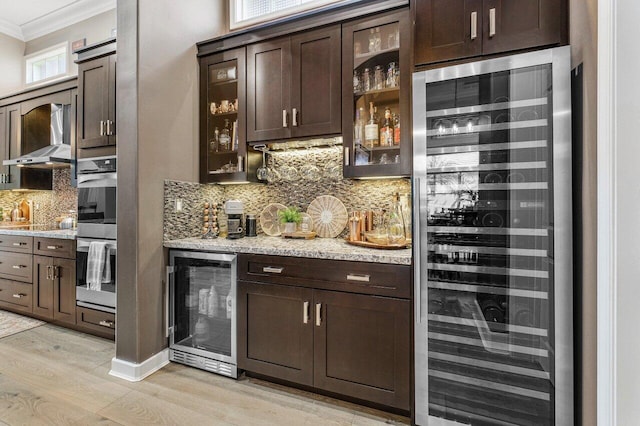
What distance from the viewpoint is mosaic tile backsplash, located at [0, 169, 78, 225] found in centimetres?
407

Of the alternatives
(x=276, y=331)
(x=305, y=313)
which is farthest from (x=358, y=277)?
(x=276, y=331)

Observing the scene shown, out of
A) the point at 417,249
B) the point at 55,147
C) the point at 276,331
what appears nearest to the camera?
the point at 417,249

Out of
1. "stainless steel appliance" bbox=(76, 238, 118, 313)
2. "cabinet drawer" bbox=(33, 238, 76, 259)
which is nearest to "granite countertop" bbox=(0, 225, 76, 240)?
"cabinet drawer" bbox=(33, 238, 76, 259)

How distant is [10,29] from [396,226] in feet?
19.9

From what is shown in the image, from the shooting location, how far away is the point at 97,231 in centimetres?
289

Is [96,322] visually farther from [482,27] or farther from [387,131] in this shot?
[482,27]

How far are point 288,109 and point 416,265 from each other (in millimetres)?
1620

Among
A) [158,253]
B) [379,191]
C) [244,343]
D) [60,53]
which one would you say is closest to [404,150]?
[379,191]

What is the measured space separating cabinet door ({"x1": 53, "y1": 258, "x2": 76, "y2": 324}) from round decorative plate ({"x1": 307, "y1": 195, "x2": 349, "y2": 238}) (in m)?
2.44

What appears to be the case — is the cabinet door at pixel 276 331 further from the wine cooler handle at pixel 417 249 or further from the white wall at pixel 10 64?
the white wall at pixel 10 64

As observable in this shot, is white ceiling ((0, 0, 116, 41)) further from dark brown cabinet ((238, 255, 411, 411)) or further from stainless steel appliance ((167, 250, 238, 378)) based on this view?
dark brown cabinet ((238, 255, 411, 411))

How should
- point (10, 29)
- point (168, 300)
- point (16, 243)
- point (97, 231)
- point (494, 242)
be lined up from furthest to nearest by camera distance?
point (10, 29) < point (16, 243) < point (97, 231) < point (168, 300) < point (494, 242)

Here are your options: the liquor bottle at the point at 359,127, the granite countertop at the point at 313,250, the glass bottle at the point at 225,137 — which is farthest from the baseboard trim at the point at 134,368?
the liquor bottle at the point at 359,127

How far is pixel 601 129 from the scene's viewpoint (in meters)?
1.18
